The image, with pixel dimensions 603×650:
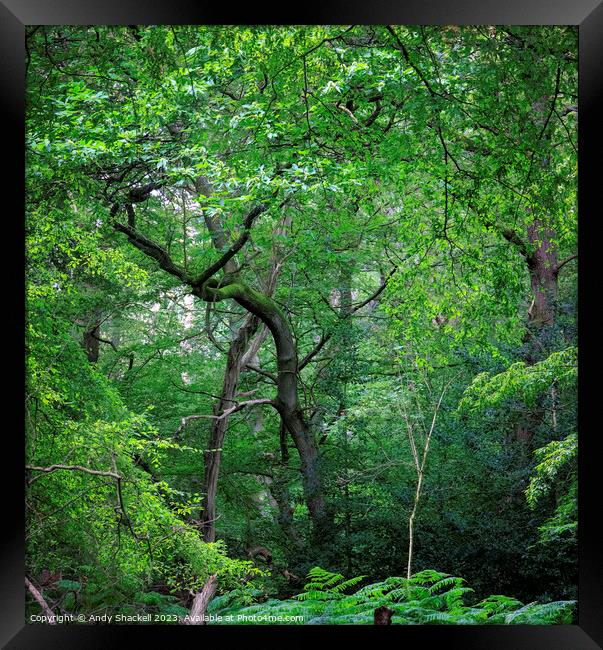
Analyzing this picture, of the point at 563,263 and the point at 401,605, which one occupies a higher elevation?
the point at 563,263

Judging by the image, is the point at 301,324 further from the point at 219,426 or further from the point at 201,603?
the point at 201,603

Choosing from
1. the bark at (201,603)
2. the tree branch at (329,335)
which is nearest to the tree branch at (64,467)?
the bark at (201,603)

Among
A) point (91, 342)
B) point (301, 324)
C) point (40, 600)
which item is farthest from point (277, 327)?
point (40, 600)

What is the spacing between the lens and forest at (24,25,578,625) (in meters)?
3.64

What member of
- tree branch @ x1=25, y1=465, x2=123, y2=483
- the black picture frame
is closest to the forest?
tree branch @ x1=25, y1=465, x2=123, y2=483

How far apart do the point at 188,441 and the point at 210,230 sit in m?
1.52

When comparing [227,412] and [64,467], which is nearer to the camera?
[64,467]

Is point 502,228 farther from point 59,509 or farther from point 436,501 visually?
point 59,509

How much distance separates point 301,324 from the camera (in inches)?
207

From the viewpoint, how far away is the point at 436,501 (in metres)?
4.74
